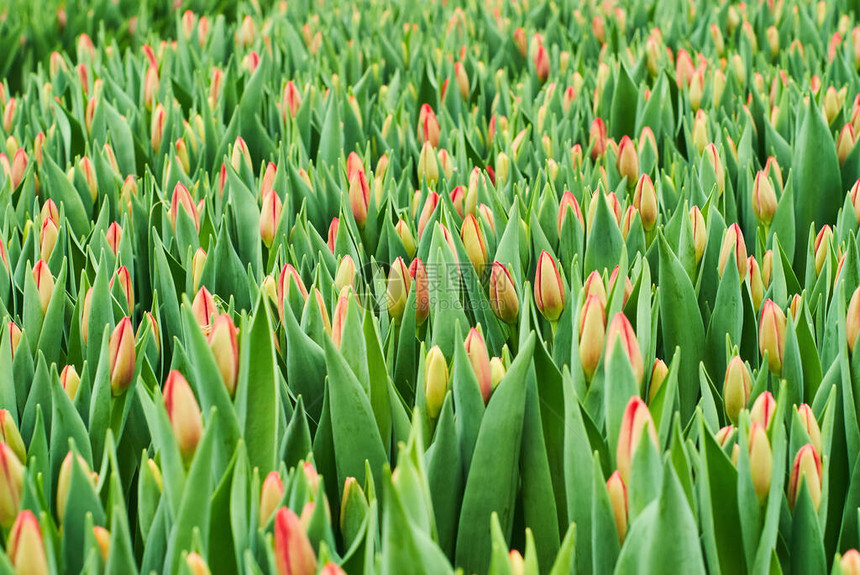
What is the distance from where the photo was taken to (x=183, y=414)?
45.1 inches

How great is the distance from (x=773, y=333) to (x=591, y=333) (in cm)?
31

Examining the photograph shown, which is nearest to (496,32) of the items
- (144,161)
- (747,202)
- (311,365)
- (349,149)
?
(349,149)

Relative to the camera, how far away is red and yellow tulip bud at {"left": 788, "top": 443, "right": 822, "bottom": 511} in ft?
3.70

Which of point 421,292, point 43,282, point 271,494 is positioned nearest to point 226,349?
point 271,494

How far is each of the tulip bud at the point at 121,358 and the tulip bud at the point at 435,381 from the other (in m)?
0.43

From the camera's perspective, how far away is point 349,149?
2.71 metres

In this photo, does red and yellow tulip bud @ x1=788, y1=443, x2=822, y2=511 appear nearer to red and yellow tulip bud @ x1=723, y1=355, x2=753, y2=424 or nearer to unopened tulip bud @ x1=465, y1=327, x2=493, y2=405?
Answer: red and yellow tulip bud @ x1=723, y1=355, x2=753, y2=424

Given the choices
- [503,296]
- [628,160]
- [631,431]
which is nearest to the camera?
[631,431]

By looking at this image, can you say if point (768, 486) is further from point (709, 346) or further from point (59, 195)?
point (59, 195)

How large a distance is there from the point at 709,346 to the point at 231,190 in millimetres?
1043

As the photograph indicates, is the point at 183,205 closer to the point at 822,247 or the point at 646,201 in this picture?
the point at 646,201

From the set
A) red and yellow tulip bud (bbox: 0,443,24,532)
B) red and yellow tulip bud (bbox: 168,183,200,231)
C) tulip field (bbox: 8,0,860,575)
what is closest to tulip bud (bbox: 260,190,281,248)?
tulip field (bbox: 8,0,860,575)

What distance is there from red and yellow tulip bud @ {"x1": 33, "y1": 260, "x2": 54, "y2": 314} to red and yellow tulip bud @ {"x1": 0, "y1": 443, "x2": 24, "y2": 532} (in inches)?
21.4

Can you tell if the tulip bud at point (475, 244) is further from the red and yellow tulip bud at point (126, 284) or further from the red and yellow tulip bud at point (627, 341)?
the red and yellow tulip bud at point (126, 284)
